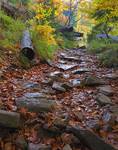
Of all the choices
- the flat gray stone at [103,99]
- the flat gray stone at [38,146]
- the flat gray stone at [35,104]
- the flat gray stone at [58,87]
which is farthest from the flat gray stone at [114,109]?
the flat gray stone at [38,146]

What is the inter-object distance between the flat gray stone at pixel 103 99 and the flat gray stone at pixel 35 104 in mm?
952

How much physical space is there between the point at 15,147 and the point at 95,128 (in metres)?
1.34

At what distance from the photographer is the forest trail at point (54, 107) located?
403cm

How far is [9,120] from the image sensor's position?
13.3ft

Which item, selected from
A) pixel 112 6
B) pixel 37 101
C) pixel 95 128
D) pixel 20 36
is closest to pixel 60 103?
pixel 37 101

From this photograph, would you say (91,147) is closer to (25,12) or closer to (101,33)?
(25,12)

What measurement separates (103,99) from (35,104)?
4.96 ft

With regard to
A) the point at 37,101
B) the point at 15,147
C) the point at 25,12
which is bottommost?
the point at 15,147

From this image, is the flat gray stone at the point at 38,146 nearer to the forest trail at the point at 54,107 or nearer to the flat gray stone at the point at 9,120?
the forest trail at the point at 54,107

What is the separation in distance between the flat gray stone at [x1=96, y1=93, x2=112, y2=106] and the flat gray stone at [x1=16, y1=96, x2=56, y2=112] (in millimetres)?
952

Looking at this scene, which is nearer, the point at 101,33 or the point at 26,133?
the point at 26,133

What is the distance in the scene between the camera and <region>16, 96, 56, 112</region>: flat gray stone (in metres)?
4.71

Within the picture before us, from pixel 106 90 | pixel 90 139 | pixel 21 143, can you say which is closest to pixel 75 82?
pixel 106 90

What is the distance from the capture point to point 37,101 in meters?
5.01
